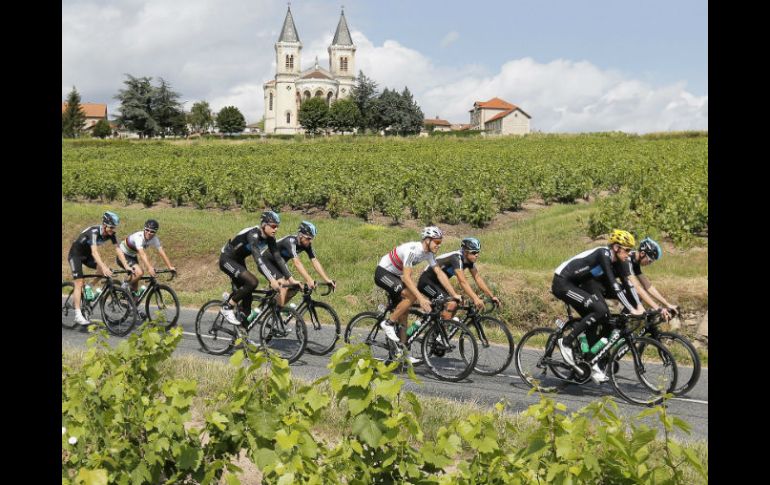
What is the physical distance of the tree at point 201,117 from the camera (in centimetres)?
12600

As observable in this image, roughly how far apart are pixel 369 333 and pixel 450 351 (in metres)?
1.37

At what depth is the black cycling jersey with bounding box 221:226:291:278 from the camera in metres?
11.1

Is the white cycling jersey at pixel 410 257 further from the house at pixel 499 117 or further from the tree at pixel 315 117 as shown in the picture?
the house at pixel 499 117

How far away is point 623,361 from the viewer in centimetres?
941

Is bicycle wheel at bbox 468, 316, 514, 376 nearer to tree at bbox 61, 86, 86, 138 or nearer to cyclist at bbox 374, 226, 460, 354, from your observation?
cyclist at bbox 374, 226, 460, 354

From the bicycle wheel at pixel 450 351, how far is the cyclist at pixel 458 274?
267 mm

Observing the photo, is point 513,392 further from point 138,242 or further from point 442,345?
point 138,242

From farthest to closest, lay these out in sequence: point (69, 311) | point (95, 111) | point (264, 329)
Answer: point (95, 111) < point (69, 311) < point (264, 329)

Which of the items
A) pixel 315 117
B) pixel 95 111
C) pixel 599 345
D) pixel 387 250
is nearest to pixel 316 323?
pixel 599 345

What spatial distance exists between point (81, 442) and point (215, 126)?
132872 mm

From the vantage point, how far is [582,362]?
31.1 feet
